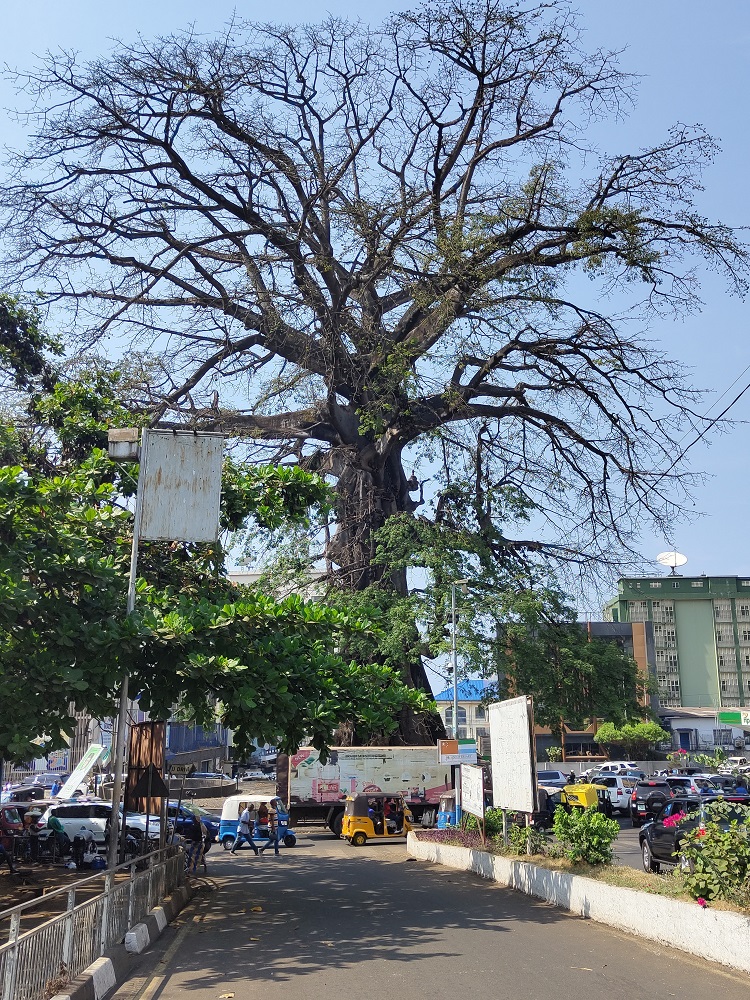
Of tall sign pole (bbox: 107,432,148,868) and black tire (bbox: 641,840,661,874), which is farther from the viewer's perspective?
black tire (bbox: 641,840,661,874)

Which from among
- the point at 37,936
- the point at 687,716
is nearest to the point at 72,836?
the point at 37,936

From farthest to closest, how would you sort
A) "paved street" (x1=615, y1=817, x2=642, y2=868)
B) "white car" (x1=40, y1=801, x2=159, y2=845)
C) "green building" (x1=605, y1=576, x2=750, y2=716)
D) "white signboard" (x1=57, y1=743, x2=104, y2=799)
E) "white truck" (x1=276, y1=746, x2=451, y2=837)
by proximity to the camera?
"green building" (x1=605, y1=576, x2=750, y2=716), "white signboard" (x1=57, y1=743, x2=104, y2=799), "white truck" (x1=276, y1=746, x2=451, y2=837), "white car" (x1=40, y1=801, x2=159, y2=845), "paved street" (x1=615, y1=817, x2=642, y2=868)

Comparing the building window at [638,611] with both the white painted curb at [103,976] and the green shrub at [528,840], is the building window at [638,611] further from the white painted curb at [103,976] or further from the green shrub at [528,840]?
the white painted curb at [103,976]

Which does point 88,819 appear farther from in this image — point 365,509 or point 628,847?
point 628,847

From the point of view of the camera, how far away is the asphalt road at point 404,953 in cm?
880

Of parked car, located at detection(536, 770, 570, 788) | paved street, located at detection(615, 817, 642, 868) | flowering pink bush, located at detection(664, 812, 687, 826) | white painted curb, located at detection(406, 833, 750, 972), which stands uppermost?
flowering pink bush, located at detection(664, 812, 687, 826)

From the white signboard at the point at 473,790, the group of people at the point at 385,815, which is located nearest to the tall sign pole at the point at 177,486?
the white signboard at the point at 473,790

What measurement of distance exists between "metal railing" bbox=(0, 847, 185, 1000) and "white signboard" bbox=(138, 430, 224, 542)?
15.2 feet

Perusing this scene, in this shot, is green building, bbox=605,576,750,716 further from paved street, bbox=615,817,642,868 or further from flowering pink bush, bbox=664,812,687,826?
flowering pink bush, bbox=664,812,687,826

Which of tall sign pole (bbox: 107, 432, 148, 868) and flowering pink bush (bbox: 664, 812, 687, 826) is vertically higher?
tall sign pole (bbox: 107, 432, 148, 868)

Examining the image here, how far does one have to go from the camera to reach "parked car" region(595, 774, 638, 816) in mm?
39750

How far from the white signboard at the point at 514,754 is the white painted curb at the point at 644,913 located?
1082 millimetres

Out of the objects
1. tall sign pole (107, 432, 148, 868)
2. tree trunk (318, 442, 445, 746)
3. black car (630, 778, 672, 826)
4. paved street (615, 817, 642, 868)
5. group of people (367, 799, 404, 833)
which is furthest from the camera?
group of people (367, 799, 404, 833)

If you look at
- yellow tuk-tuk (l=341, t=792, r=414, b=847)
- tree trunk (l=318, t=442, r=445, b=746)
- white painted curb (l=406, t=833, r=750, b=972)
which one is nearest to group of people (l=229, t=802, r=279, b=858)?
yellow tuk-tuk (l=341, t=792, r=414, b=847)
